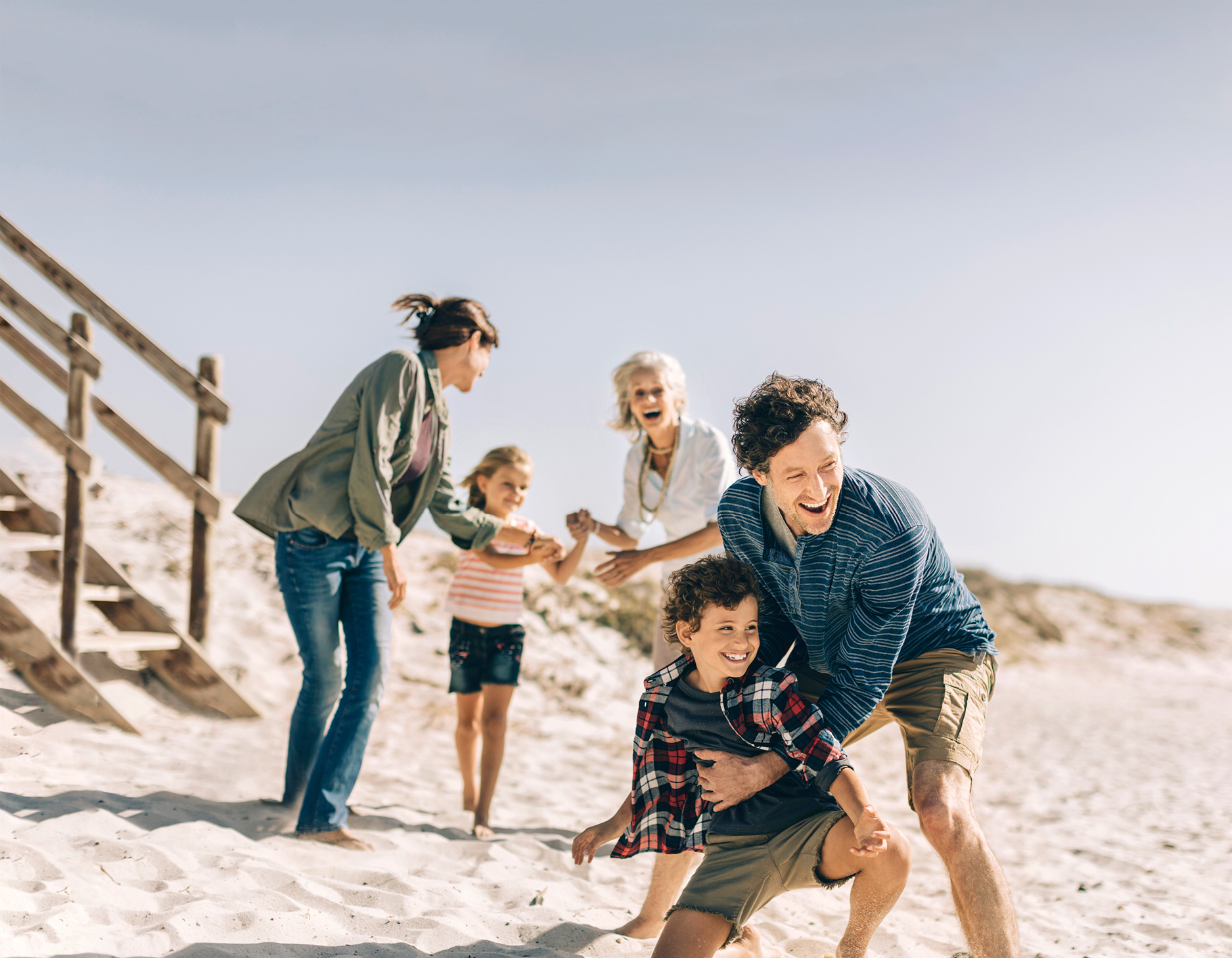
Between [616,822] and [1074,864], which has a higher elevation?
[616,822]

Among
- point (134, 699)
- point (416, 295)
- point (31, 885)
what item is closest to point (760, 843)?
point (31, 885)

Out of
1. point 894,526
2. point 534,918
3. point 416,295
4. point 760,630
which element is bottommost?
point 534,918

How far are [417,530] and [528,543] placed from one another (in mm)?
7872

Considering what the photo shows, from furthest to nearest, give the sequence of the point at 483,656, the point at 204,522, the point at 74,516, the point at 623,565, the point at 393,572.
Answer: the point at 204,522
the point at 74,516
the point at 483,656
the point at 623,565
the point at 393,572

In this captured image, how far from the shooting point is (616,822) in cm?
260

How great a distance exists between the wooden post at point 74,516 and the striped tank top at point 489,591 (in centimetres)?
258

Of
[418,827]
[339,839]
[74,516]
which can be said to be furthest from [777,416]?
[74,516]

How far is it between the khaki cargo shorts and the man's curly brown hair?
758mm

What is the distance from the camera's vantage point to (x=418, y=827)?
14.0ft

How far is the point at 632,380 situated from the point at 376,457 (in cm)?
127

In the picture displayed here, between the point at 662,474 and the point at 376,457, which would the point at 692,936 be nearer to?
the point at 376,457

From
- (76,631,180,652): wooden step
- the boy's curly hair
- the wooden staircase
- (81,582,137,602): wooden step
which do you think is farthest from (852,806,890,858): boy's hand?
(81,582,137,602): wooden step

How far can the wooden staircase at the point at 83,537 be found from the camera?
5.32m

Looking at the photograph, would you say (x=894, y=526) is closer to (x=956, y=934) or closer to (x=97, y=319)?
(x=956, y=934)
